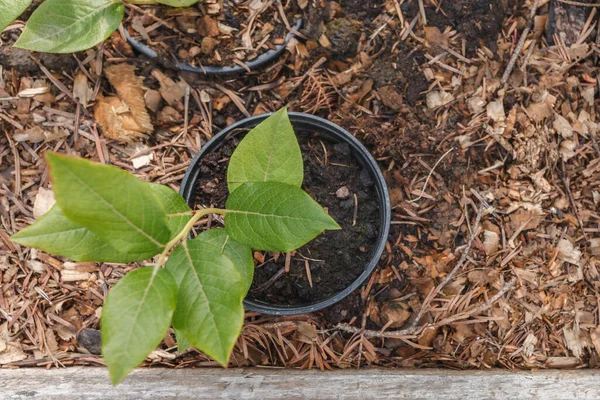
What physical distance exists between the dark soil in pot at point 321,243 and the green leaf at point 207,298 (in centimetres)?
57

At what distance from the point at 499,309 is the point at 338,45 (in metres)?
1.16

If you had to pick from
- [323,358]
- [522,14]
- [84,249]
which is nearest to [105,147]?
[84,249]

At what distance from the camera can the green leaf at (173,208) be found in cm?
128

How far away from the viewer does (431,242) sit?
1.85m

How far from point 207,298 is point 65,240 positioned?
1.18 feet

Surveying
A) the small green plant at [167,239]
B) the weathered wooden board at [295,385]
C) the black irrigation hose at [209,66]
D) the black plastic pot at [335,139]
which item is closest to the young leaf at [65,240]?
the small green plant at [167,239]

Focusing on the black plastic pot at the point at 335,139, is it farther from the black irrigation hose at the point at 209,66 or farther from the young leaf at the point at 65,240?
the young leaf at the point at 65,240

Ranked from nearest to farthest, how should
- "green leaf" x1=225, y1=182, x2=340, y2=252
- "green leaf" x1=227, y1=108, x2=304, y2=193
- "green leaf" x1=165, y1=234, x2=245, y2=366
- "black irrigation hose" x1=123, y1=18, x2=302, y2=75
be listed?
"green leaf" x1=165, y1=234, x2=245, y2=366 < "green leaf" x1=225, y1=182, x2=340, y2=252 < "green leaf" x1=227, y1=108, x2=304, y2=193 < "black irrigation hose" x1=123, y1=18, x2=302, y2=75

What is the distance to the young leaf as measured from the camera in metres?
1.12

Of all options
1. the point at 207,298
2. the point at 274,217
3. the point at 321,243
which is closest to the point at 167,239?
the point at 207,298

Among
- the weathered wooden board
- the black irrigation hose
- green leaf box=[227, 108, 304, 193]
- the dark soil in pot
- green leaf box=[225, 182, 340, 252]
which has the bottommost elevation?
the weathered wooden board

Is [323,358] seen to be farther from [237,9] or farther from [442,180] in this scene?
[237,9]

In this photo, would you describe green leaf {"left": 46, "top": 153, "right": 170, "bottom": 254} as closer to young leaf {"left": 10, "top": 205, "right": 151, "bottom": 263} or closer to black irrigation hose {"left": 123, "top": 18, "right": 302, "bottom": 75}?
young leaf {"left": 10, "top": 205, "right": 151, "bottom": 263}

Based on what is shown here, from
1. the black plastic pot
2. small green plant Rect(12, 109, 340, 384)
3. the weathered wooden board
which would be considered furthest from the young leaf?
the weathered wooden board
